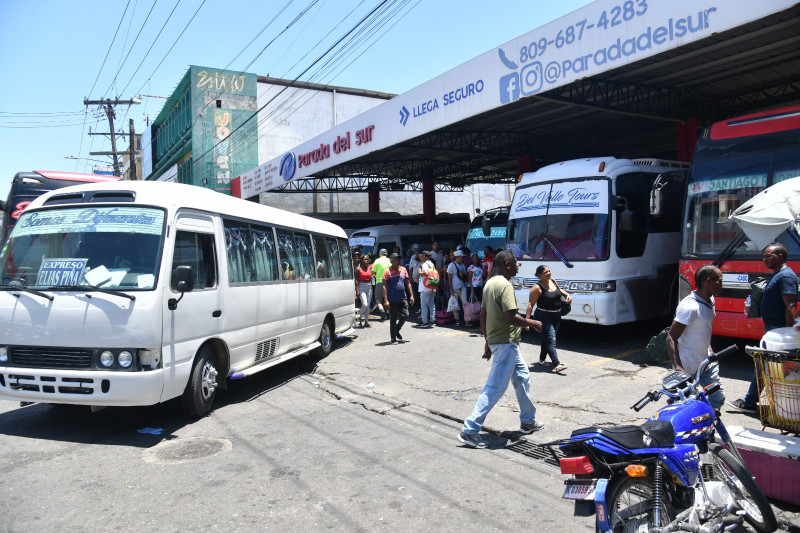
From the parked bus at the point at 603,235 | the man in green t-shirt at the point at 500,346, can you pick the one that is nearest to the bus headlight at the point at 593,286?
the parked bus at the point at 603,235

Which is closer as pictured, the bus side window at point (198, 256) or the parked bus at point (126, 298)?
the parked bus at point (126, 298)

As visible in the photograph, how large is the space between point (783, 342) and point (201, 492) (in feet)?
15.4

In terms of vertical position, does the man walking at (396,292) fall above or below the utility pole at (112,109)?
below

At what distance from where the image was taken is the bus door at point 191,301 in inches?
247

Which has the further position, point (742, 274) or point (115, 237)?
point (742, 274)

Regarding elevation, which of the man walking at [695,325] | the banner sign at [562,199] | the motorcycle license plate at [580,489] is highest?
the banner sign at [562,199]

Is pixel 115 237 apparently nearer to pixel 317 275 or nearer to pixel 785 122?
pixel 317 275

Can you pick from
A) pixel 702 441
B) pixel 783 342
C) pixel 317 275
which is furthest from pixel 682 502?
pixel 317 275

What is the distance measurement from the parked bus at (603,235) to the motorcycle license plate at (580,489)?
723 centimetres

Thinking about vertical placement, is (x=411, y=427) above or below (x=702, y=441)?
below

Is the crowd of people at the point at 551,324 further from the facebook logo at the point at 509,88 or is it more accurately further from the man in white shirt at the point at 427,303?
the facebook logo at the point at 509,88

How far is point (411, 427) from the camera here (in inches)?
263

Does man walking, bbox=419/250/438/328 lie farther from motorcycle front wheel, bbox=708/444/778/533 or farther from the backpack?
motorcycle front wheel, bbox=708/444/778/533

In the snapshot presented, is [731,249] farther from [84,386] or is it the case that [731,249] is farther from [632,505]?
[84,386]
